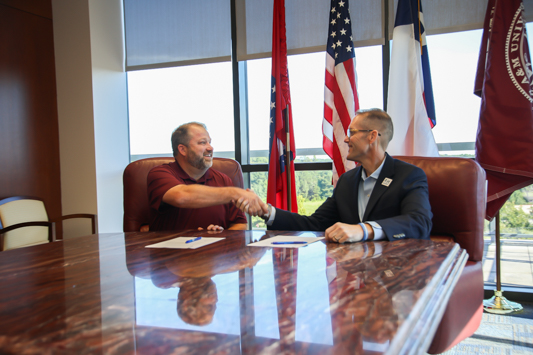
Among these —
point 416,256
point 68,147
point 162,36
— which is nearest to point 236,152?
point 162,36

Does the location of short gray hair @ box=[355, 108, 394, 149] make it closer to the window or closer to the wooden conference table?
the wooden conference table

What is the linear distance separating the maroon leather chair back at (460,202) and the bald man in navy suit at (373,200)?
167 millimetres

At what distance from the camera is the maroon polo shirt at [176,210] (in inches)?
88.5

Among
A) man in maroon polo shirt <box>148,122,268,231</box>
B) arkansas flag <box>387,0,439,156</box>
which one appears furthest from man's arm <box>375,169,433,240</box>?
arkansas flag <box>387,0,439,156</box>

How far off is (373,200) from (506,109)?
158cm

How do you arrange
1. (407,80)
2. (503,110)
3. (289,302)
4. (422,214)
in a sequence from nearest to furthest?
(289,302) → (422,214) → (503,110) → (407,80)

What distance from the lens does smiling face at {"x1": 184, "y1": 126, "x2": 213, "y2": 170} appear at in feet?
8.34

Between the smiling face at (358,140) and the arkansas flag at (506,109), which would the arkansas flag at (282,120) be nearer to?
the smiling face at (358,140)

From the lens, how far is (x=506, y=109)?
2.87 m

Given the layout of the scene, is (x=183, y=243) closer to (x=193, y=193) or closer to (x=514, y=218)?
(x=193, y=193)

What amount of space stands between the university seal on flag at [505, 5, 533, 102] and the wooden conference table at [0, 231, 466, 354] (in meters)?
2.12

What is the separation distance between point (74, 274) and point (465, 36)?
3.53 m

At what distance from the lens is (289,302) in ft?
2.48

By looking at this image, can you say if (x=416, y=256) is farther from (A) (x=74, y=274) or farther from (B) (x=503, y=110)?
(B) (x=503, y=110)
